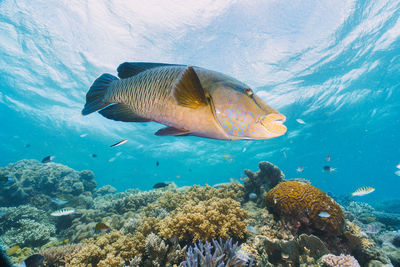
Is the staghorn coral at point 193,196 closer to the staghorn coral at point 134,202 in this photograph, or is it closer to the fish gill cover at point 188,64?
the fish gill cover at point 188,64

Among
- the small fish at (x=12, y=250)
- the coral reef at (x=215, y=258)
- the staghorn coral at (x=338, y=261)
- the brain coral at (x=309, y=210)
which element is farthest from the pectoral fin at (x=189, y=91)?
the small fish at (x=12, y=250)

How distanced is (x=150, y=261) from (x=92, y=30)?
15.7 meters

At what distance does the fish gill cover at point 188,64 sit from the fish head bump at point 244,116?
1295 millimetres

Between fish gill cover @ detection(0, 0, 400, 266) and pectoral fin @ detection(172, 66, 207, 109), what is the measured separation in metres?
1.16

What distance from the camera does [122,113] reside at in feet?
4.13

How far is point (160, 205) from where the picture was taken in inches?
213

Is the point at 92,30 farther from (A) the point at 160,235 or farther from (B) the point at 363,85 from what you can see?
(B) the point at 363,85

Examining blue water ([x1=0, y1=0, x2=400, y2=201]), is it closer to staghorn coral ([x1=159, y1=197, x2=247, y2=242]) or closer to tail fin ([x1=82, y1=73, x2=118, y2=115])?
staghorn coral ([x1=159, y1=197, x2=247, y2=242])

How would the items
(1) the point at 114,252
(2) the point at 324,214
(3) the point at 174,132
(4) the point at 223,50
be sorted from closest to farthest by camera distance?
(3) the point at 174,132, (1) the point at 114,252, (2) the point at 324,214, (4) the point at 223,50

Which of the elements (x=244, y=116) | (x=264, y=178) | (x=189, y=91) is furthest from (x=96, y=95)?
(x=264, y=178)

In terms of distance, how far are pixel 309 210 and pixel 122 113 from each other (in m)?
4.27

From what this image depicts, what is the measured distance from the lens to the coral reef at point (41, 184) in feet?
30.3

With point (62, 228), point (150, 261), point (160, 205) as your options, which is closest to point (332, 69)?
point (160, 205)

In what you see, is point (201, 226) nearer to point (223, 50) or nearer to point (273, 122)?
point (273, 122)
